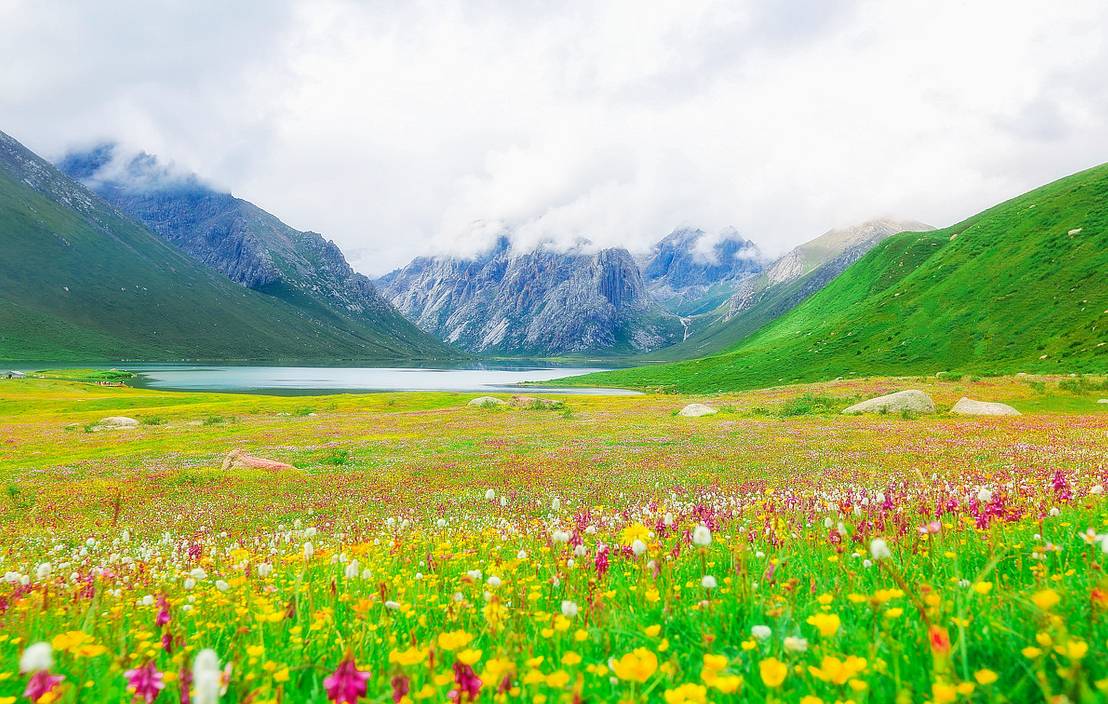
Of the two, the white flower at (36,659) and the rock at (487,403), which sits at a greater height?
the white flower at (36,659)

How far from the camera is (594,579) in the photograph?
18.8 feet

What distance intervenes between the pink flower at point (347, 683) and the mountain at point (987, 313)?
85901 millimetres

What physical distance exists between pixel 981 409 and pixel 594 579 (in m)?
45.1

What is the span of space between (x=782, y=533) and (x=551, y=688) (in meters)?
4.96

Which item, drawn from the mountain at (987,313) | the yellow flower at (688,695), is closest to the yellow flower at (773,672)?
the yellow flower at (688,695)

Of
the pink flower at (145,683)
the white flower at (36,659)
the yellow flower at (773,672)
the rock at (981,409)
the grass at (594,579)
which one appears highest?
the white flower at (36,659)

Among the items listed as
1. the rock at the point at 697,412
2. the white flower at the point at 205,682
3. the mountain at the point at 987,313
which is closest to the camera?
the white flower at the point at 205,682

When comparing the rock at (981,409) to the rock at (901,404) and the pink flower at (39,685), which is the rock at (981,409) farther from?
the pink flower at (39,685)

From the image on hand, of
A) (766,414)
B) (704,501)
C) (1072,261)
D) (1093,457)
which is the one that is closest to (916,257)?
(1072,261)

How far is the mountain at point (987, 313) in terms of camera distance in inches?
3150

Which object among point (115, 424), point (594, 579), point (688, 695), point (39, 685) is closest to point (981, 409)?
point (594, 579)

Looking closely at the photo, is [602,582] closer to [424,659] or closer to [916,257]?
[424,659]

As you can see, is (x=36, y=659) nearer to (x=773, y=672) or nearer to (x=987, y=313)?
(x=773, y=672)

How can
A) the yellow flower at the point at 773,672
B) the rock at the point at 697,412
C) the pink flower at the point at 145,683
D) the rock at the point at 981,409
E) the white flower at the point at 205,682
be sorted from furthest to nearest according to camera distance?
the rock at the point at 697,412 < the rock at the point at 981,409 < the pink flower at the point at 145,683 < the yellow flower at the point at 773,672 < the white flower at the point at 205,682
